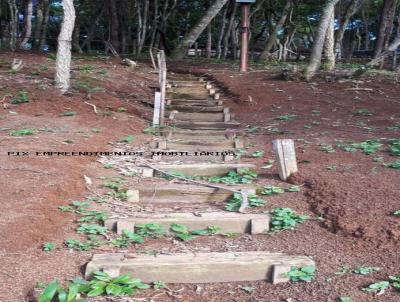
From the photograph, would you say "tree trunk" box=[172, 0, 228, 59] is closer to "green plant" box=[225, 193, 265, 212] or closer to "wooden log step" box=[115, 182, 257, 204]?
"wooden log step" box=[115, 182, 257, 204]

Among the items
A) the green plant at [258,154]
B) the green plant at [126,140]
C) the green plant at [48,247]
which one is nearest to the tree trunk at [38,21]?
the green plant at [126,140]

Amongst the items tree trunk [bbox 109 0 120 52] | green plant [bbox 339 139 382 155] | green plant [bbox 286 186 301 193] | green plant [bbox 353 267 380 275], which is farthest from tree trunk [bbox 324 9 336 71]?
green plant [bbox 353 267 380 275]

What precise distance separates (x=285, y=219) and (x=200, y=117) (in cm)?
486

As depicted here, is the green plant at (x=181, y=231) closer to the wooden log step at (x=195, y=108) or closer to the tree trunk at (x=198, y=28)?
the wooden log step at (x=195, y=108)

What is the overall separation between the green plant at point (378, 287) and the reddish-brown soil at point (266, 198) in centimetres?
4

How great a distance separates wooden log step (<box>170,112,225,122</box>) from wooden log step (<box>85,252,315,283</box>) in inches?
209

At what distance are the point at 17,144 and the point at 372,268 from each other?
394cm

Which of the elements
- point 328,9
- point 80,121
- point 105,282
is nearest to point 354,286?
point 105,282

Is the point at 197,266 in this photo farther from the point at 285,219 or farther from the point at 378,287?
the point at 378,287

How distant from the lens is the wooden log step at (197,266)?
321cm

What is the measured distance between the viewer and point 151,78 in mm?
10867

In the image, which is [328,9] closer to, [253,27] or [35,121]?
[35,121]

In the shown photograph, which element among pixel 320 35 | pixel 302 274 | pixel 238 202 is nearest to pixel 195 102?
pixel 320 35

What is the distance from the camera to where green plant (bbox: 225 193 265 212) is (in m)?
4.34
